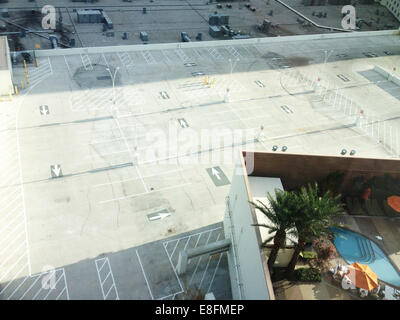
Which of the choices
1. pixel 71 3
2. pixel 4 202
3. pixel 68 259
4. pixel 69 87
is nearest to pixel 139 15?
pixel 71 3

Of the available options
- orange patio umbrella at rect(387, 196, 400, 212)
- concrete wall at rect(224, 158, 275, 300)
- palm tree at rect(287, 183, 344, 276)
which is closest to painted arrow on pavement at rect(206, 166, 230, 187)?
concrete wall at rect(224, 158, 275, 300)

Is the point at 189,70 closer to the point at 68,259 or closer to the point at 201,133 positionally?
the point at 201,133

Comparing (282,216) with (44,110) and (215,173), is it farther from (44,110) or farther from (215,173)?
(44,110)

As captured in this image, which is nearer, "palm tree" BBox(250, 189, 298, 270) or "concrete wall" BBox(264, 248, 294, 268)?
"palm tree" BBox(250, 189, 298, 270)

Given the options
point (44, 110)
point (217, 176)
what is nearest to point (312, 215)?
point (217, 176)
